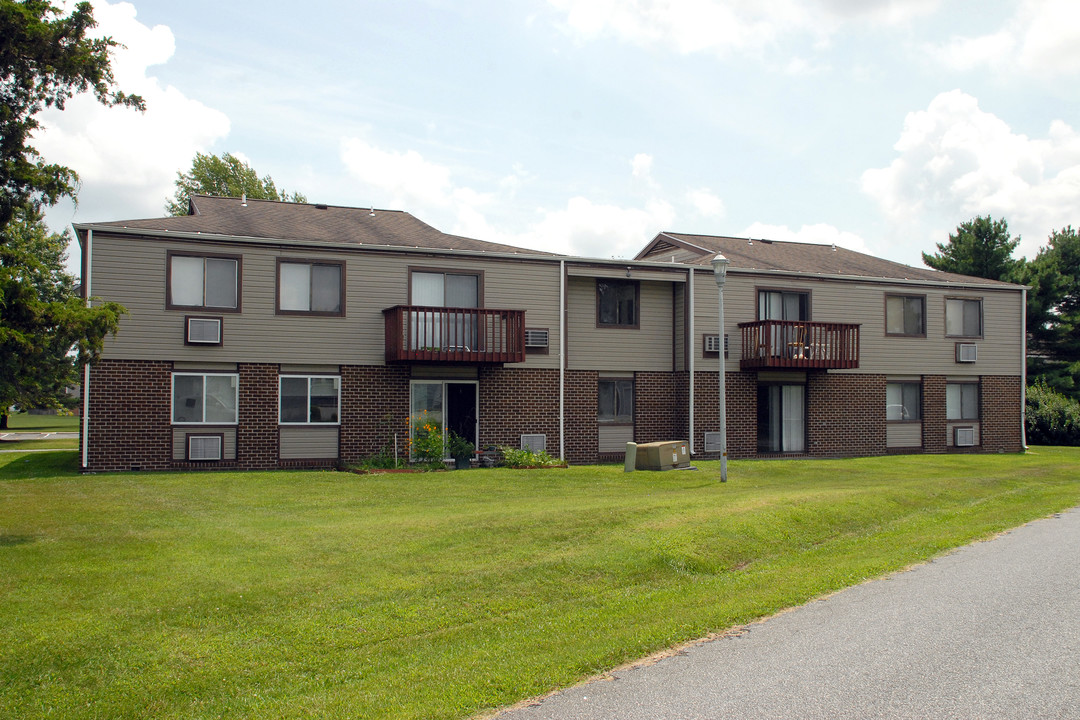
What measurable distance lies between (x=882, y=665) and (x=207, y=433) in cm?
1665

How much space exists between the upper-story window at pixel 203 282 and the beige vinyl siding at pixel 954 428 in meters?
20.7

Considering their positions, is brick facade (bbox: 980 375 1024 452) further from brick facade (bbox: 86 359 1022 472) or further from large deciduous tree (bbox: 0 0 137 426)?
large deciduous tree (bbox: 0 0 137 426)

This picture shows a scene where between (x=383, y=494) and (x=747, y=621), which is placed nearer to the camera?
(x=747, y=621)

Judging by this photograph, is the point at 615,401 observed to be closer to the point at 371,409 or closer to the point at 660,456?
the point at 660,456

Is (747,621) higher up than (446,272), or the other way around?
(446,272)

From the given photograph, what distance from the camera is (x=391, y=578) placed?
8836 millimetres

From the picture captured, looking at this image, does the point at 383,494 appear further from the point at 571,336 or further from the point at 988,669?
the point at 988,669

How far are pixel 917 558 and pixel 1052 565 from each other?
132 centimetres

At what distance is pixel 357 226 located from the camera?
22.9m

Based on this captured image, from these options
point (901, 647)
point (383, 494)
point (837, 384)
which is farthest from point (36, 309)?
point (837, 384)

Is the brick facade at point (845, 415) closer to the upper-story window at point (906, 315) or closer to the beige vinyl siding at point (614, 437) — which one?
the upper-story window at point (906, 315)

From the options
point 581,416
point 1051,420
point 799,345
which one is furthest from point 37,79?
point 1051,420

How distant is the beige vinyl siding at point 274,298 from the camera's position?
19.2 m

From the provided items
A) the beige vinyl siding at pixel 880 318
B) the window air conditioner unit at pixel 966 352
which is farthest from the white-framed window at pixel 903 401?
the window air conditioner unit at pixel 966 352
